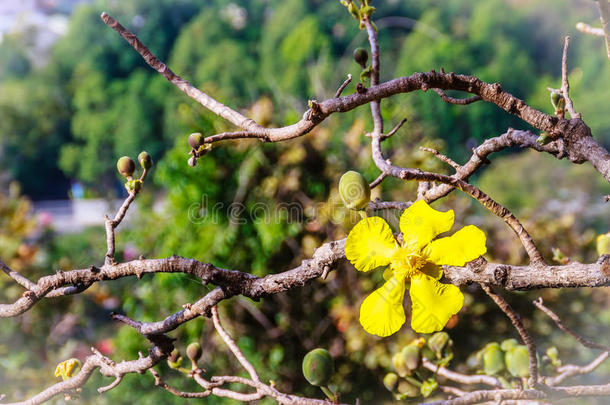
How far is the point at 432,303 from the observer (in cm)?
19

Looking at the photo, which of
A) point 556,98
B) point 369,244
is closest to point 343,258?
point 369,244

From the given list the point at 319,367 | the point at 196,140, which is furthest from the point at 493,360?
the point at 196,140

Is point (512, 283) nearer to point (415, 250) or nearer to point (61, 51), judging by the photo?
point (415, 250)

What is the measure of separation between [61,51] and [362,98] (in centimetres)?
385

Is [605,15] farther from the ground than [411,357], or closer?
farther from the ground

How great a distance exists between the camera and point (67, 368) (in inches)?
9.1

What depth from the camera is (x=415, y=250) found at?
0.20 m

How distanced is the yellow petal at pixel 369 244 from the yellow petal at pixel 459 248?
16 millimetres

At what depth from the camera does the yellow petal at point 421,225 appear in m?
0.19

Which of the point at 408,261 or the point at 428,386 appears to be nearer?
the point at 408,261

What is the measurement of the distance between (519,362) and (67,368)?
0.25 m

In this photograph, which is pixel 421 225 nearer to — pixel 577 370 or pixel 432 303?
pixel 432 303

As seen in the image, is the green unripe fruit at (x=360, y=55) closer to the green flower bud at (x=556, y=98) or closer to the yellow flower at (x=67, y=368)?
the green flower bud at (x=556, y=98)

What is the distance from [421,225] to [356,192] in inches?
1.2
